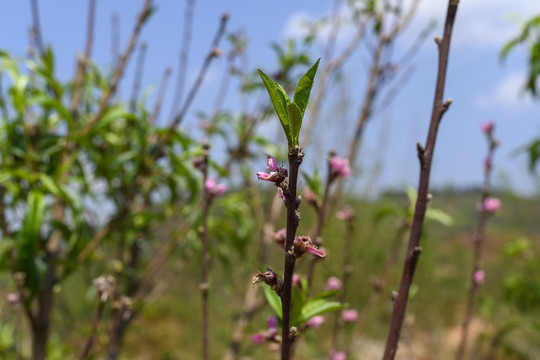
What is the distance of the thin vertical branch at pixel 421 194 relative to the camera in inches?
20.3

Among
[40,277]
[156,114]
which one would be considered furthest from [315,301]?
[156,114]

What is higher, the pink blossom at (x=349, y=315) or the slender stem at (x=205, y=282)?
the slender stem at (x=205, y=282)

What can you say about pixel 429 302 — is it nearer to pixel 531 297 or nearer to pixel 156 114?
pixel 531 297

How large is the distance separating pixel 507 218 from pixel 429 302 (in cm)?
1860

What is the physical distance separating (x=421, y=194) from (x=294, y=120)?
224 millimetres

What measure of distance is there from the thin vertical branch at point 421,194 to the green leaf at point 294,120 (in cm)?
22

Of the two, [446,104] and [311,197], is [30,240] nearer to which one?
[311,197]

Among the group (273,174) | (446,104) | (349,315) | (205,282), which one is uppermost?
(446,104)

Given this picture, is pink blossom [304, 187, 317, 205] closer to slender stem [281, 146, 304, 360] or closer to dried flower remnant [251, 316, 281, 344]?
dried flower remnant [251, 316, 281, 344]

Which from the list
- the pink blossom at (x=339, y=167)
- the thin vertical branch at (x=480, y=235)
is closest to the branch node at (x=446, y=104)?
the pink blossom at (x=339, y=167)

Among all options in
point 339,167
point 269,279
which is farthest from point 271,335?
point 339,167

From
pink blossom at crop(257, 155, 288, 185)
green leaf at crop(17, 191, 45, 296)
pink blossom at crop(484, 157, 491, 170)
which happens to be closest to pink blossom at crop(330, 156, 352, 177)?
pink blossom at crop(257, 155, 288, 185)

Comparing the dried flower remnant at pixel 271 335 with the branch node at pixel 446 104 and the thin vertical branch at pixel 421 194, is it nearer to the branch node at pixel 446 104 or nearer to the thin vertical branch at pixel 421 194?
the thin vertical branch at pixel 421 194

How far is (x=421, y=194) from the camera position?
0.52m
